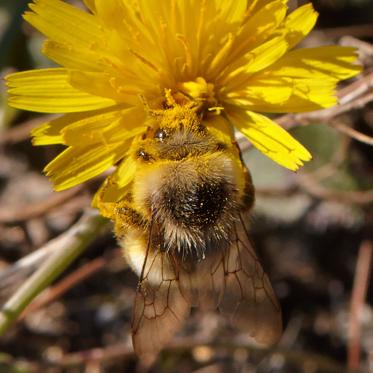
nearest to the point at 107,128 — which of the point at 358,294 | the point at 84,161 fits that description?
the point at 84,161

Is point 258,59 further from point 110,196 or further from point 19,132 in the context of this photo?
point 19,132

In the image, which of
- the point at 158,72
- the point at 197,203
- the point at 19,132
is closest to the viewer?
the point at 197,203

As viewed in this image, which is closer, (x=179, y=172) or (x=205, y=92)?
(x=179, y=172)

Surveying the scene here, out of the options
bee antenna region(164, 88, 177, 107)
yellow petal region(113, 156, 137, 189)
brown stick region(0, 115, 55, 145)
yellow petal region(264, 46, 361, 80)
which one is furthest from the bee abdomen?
brown stick region(0, 115, 55, 145)

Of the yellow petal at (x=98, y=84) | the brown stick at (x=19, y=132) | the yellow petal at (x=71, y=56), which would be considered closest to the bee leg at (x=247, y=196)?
the yellow petal at (x=98, y=84)

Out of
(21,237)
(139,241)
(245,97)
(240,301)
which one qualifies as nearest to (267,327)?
(240,301)

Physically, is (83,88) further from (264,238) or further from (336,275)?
(336,275)
